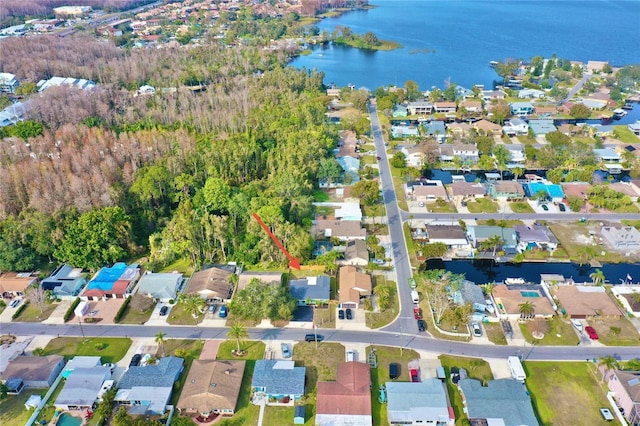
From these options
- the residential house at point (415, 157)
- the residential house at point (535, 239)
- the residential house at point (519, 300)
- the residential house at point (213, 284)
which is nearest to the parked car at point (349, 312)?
the residential house at point (213, 284)

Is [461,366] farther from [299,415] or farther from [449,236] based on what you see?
[449,236]

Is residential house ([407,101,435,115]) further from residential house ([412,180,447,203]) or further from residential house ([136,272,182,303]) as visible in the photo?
residential house ([136,272,182,303])

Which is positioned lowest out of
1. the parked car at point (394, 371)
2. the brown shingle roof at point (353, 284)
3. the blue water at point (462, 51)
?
the blue water at point (462, 51)

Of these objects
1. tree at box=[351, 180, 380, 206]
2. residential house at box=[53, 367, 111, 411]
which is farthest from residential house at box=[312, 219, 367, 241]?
residential house at box=[53, 367, 111, 411]

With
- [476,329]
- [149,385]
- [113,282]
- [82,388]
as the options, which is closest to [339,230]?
[476,329]

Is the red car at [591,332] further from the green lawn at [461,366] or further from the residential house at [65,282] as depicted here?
the residential house at [65,282]

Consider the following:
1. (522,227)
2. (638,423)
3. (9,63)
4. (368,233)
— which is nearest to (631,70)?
(522,227)
